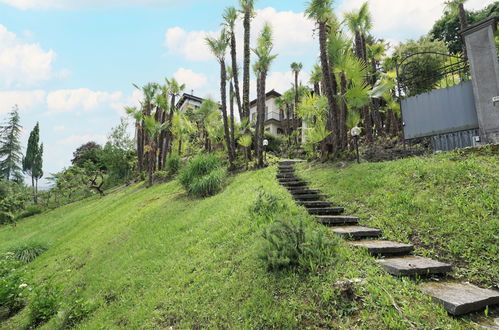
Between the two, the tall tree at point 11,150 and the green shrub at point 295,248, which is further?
the tall tree at point 11,150

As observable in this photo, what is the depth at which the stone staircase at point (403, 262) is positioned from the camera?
2744mm

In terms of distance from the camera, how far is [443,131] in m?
8.39

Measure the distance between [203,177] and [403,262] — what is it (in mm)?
8130

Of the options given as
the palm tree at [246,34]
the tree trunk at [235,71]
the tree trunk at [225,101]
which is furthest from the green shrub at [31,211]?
the palm tree at [246,34]

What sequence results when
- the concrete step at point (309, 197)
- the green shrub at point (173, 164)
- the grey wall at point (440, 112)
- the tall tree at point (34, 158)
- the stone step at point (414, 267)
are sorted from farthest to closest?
the tall tree at point (34, 158), the green shrub at point (173, 164), the grey wall at point (440, 112), the concrete step at point (309, 197), the stone step at point (414, 267)

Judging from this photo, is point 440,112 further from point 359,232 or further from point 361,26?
point 361,26

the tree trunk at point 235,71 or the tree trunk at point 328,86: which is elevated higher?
the tree trunk at point 235,71

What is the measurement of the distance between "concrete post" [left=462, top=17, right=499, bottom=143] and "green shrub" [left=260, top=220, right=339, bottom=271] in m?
6.78

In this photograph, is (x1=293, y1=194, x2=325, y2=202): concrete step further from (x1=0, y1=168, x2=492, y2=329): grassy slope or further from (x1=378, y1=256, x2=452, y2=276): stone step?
(x1=378, y1=256, x2=452, y2=276): stone step

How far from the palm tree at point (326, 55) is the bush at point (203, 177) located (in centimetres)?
444

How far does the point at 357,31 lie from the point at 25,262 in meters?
18.9

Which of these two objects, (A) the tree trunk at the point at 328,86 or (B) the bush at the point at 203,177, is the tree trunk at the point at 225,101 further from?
(A) the tree trunk at the point at 328,86

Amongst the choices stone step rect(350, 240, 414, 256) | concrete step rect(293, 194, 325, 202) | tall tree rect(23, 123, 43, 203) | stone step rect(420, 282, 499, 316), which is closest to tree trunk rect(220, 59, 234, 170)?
concrete step rect(293, 194, 325, 202)

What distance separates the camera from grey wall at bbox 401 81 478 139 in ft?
25.6
